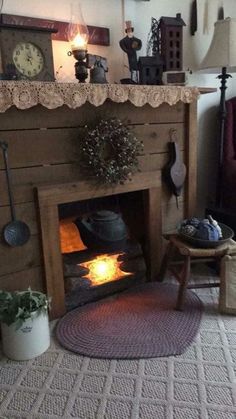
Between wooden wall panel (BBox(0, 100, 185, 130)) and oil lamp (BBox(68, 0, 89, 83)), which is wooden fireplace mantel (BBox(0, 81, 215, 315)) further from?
oil lamp (BBox(68, 0, 89, 83))

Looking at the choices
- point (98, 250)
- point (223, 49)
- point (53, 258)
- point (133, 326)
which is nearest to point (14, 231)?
point (53, 258)

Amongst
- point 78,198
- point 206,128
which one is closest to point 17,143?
point 78,198

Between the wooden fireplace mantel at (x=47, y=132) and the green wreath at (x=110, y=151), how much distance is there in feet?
0.21

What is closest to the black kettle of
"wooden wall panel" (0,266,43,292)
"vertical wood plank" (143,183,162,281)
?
"vertical wood plank" (143,183,162,281)

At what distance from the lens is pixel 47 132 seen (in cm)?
168

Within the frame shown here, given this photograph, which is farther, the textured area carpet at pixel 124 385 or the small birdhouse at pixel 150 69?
the small birdhouse at pixel 150 69

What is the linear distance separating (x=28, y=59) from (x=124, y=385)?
1.52 metres

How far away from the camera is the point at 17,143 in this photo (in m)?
1.61

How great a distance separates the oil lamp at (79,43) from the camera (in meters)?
1.71

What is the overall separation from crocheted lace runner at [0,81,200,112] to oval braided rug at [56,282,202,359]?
43.5 inches

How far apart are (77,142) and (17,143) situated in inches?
12.4

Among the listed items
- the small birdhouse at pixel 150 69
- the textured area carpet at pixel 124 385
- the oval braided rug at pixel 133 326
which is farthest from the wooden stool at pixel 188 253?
the small birdhouse at pixel 150 69

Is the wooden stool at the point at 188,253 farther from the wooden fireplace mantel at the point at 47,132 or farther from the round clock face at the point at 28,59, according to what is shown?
the round clock face at the point at 28,59

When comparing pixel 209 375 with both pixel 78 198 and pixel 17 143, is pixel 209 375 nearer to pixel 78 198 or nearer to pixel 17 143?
pixel 78 198
